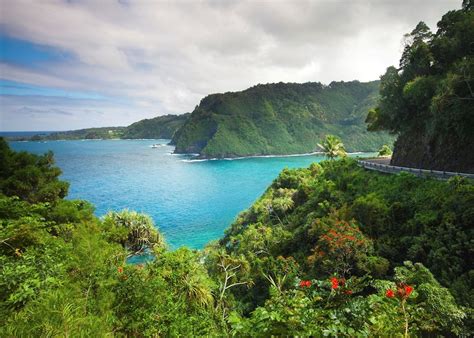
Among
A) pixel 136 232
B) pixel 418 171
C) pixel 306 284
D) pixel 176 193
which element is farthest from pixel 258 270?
pixel 176 193

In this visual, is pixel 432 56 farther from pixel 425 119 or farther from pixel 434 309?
pixel 434 309

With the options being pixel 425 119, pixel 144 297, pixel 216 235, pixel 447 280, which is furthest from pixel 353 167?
pixel 144 297

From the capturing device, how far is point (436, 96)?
2317 centimetres

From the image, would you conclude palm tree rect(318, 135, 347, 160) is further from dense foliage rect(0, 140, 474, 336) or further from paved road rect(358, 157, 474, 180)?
dense foliage rect(0, 140, 474, 336)

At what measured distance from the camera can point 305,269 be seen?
71.8ft

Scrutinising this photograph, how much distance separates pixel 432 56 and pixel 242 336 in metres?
32.1

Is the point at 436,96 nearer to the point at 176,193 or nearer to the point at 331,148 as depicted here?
the point at 331,148

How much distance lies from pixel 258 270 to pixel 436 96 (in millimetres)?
20489

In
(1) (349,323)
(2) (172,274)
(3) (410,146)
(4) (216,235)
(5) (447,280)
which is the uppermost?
(3) (410,146)

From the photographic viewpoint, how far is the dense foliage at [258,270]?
17.6 ft

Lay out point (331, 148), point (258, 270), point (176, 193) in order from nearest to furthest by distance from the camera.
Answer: point (258, 270) → point (331, 148) → point (176, 193)

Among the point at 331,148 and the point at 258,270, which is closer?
the point at 258,270

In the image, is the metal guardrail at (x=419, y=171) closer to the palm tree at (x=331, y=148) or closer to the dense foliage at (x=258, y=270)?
the dense foliage at (x=258, y=270)

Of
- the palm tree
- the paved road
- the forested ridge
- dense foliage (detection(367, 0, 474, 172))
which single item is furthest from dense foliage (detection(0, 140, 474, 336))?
the palm tree
